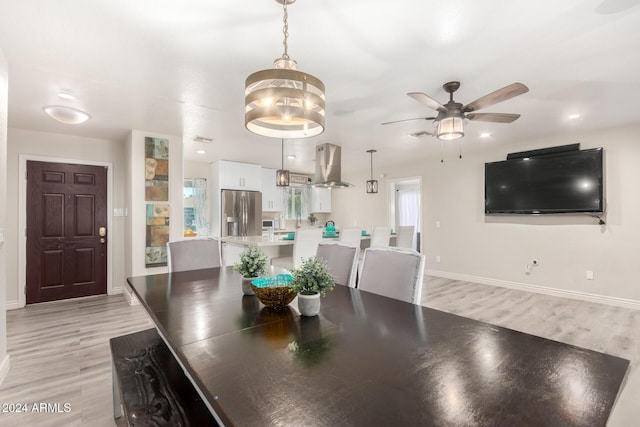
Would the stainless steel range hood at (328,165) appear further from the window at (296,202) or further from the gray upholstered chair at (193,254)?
the window at (296,202)

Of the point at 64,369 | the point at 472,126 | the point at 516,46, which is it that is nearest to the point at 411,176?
the point at 472,126

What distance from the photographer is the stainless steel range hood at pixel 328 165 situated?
4.70 meters

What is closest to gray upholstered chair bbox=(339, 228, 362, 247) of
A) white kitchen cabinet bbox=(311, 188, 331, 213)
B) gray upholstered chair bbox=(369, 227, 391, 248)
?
gray upholstered chair bbox=(369, 227, 391, 248)

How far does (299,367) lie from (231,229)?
5.22 metres

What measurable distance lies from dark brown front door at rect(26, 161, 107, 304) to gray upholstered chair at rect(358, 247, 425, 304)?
4166 mm

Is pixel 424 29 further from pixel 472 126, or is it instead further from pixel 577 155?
pixel 577 155

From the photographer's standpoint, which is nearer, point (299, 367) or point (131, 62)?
point (299, 367)

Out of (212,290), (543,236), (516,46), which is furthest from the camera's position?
(543,236)

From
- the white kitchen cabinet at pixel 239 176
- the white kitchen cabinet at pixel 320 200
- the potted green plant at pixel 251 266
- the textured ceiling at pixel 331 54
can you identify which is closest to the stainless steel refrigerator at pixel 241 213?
the white kitchen cabinet at pixel 239 176

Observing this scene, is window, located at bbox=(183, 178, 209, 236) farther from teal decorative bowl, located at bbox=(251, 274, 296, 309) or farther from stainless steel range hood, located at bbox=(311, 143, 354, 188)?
teal decorative bowl, located at bbox=(251, 274, 296, 309)

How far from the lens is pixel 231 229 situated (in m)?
5.86

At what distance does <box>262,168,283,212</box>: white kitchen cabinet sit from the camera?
271 inches

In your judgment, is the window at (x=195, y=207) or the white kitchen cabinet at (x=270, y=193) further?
the white kitchen cabinet at (x=270, y=193)

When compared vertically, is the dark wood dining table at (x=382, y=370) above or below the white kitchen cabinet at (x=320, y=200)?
below
